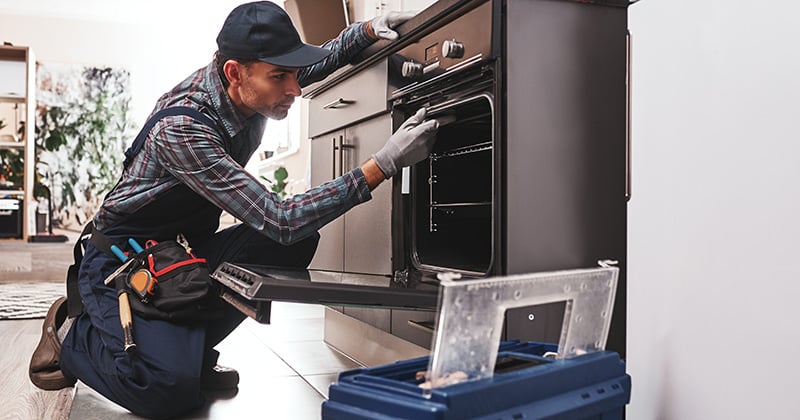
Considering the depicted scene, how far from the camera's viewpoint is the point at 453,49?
162 cm

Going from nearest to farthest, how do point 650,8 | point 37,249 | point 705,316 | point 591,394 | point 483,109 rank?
1. point 591,394
2. point 705,316
3. point 650,8
4. point 483,109
5. point 37,249

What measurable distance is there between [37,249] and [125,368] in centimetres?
432

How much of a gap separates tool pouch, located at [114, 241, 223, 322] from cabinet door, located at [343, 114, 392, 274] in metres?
0.50

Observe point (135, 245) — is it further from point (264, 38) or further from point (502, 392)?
point (502, 392)

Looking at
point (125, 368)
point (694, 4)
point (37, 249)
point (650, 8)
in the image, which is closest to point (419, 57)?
point (650, 8)

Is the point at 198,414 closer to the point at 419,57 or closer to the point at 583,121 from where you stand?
the point at 419,57

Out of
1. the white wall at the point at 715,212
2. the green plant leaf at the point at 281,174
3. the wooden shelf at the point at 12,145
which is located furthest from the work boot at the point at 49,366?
the wooden shelf at the point at 12,145

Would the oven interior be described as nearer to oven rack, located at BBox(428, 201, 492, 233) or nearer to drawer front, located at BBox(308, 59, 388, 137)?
oven rack, located at BBox(428, 201, 492, 233)

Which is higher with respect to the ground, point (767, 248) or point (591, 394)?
point (767, 248)

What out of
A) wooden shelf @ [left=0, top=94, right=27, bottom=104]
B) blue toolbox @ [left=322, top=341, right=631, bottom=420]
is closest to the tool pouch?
blue toolbox @ [left=322, top=341, right=631, bottom=420]

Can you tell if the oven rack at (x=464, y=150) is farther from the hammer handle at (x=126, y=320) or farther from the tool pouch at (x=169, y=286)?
the hammer handle at (x=126, y=320)

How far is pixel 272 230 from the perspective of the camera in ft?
5.87

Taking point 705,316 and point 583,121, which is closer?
point 705,316

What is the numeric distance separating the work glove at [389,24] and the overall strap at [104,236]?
0.52m
